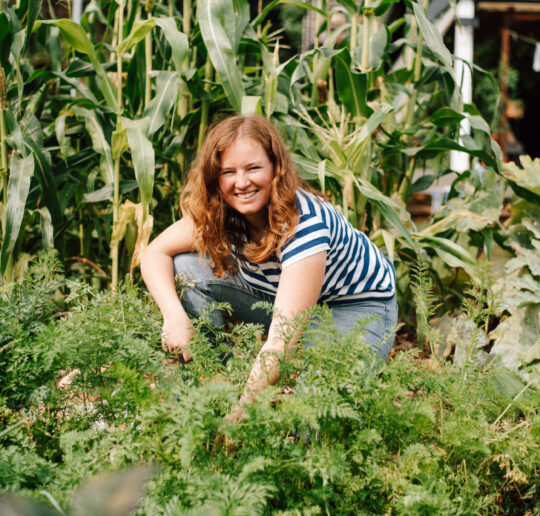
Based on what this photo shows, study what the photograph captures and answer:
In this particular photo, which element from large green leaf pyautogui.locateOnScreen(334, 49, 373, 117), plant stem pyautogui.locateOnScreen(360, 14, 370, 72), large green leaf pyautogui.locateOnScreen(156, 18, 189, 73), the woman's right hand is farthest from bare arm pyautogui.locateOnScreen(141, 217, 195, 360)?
plant stem pyautogui.locateOnScreen(360, 14, 370, 72)

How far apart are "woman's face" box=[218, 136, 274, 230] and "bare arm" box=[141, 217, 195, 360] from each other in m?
0.27

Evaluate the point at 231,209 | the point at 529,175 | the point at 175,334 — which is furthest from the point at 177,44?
the point at 529,175

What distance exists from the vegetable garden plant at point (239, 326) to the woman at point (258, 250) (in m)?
0.14

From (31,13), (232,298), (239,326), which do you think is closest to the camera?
(239,326)

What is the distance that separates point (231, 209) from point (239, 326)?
515 millimetres

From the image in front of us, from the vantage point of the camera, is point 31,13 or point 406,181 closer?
point 31,13

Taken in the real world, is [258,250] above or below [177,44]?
below

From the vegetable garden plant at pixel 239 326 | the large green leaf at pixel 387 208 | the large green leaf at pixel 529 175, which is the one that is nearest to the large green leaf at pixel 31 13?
the vegetable garden plant at pixel 239 326

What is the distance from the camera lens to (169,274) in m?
1.83

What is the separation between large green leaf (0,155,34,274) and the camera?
6.56 ft

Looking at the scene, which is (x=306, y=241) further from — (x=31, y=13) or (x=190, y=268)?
(x=31, y=13)

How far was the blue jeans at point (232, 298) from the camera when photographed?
1.80 metres

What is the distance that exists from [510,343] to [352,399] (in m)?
1.22

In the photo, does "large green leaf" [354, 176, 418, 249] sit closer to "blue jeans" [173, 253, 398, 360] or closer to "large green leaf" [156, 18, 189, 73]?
"blue jeans" [173, 253, 398, 360]
